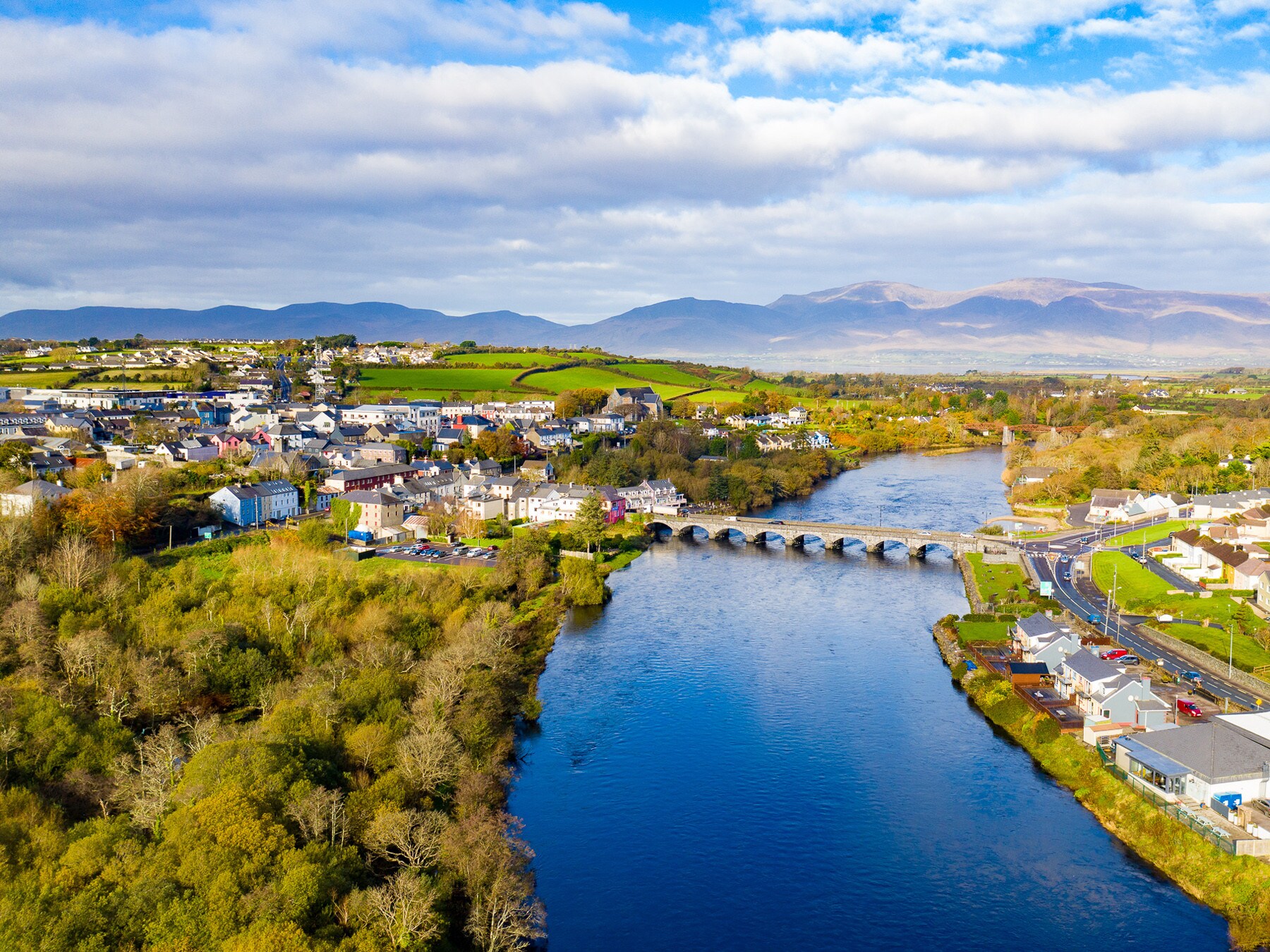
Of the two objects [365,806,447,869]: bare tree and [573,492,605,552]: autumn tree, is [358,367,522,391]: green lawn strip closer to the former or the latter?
[573,492,605,552]: autumn tree

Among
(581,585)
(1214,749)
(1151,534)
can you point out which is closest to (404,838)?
(1214,749)

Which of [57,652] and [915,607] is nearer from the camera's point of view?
[57,652]

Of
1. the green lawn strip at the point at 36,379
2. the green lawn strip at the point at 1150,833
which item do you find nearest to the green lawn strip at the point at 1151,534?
the green lawn strip at the point at 1150,833

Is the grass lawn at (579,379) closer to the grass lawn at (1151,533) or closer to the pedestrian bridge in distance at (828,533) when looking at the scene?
the pedestrian bridge in distance at (828,533)

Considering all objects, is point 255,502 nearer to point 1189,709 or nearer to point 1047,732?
point 1047,732

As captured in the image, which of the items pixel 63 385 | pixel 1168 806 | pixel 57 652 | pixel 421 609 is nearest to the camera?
pixel 1168 806

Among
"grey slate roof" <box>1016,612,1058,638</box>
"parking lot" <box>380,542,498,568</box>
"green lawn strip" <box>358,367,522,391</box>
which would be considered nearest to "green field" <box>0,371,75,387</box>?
"green lawn strip" <box>358,367,522,391</box>

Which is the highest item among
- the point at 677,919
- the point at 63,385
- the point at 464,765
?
the point at 63,385

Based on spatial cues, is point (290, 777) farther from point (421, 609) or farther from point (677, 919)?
point (421, 609)

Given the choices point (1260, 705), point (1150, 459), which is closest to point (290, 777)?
point (1260, 705)
